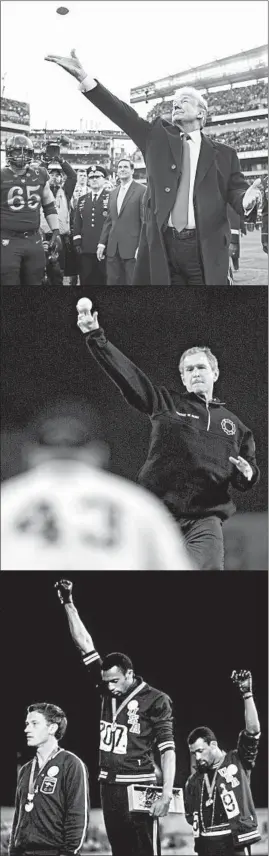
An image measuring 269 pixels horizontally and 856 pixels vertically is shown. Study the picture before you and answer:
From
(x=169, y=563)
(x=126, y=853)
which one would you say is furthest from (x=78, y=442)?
(x=126, y=853)

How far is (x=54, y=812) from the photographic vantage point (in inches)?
86.4

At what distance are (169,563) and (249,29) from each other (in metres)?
1.48

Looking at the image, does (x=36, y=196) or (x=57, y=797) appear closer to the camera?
(x=57, y=797)

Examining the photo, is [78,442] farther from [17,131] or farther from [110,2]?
[110,2]

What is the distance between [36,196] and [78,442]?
701mm

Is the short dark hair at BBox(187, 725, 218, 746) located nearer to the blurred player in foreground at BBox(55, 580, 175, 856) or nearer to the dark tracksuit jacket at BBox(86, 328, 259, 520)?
the blurred player in foreground at BBox(55, 580, 175, 856)

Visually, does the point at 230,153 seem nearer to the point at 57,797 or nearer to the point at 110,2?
the point at 110,2

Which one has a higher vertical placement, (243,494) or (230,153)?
(230,153)

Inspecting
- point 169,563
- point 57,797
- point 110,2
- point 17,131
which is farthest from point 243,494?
point 110,2

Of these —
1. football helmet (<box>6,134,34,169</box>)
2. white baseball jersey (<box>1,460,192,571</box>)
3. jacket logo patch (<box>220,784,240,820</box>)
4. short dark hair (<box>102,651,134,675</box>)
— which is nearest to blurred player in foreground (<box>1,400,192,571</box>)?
white baseball jersey (<box>1,460,192,571</box>)

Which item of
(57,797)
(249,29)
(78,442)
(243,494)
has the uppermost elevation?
(249,29)

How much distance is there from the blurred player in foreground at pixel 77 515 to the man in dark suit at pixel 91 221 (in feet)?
1.40

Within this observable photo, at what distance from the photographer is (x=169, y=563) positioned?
227 centimetres

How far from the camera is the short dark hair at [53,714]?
2254 millimetres
